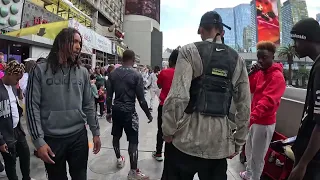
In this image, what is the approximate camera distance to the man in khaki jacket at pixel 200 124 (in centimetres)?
194

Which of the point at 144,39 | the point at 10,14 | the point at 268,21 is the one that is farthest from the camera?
the point at 144,39

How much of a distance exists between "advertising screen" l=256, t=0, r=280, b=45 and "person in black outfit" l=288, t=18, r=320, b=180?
Answer: 18791 millimetres

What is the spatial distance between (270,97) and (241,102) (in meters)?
1.22

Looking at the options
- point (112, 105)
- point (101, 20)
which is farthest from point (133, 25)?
point (112, 105)

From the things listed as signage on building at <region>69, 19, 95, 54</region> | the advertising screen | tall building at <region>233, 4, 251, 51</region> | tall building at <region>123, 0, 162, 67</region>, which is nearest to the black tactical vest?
signage on building at <region>69, 19, 95, 54</region>

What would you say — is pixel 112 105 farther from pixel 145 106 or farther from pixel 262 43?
pixel 262 43

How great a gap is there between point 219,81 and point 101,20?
5532 centimetres

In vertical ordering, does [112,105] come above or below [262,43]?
below

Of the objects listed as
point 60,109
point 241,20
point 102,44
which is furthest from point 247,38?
point 60,109

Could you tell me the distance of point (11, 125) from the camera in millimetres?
3209

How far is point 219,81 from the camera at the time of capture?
6.53ft

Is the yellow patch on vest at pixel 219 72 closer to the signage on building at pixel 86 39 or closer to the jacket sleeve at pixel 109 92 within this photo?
the jacket sleeve at pixel 109 92

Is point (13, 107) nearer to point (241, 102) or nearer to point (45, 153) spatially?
point (45, 153)

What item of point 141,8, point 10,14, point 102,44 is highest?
Result: point 141,8
